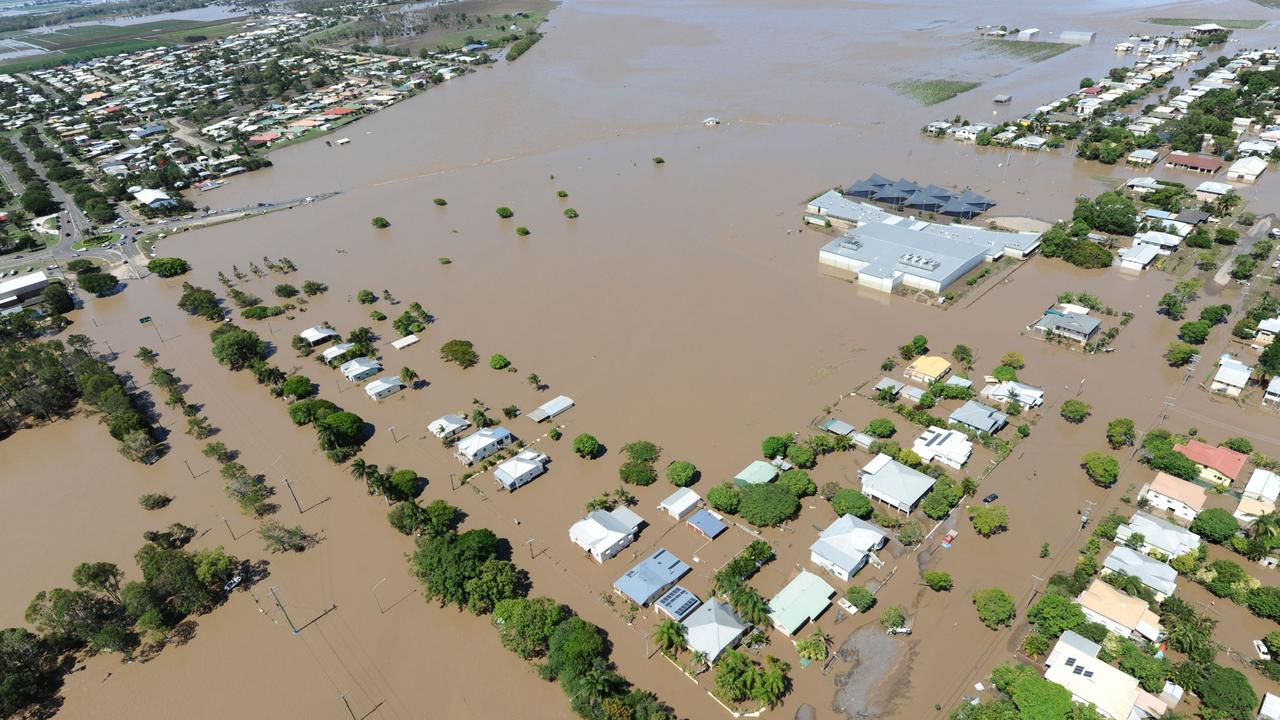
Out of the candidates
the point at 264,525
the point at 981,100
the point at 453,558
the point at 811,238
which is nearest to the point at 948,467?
the point at 453,558

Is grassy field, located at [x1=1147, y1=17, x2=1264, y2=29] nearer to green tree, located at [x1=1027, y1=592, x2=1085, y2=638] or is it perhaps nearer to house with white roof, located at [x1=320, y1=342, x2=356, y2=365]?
green tree, located at [x1=1027, y1=592, x2=1085, y2=638]

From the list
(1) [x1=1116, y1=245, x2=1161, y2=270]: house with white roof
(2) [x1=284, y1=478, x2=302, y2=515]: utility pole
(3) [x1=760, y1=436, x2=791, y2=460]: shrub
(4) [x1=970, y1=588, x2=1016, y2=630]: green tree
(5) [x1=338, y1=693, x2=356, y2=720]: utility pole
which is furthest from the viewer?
(1) [x1=1116, y1=245, x2=1161, y2=270]: house with white roof

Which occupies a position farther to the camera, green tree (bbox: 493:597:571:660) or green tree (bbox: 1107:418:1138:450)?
green tree (bbox: 1107:418:1138:450)

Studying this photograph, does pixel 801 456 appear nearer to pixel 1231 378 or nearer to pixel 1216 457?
pixel 1216 457

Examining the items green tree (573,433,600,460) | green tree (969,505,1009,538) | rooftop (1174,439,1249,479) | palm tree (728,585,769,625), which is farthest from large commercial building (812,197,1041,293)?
palm tree (728,585,769,625)

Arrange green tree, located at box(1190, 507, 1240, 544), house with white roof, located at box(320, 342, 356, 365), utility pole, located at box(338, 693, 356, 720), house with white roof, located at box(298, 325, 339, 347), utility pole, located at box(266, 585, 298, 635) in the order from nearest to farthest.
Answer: utility pole, located at box(338, 693, 356, 720)
utility pole, located at box(266, 585, 298, 635)
green tree, located at box(1190, 507, 1240, 544)
house with white roof, located at box(320, 342, 356, 365)
house with white roof, located at box(298, 325, 339, 347)

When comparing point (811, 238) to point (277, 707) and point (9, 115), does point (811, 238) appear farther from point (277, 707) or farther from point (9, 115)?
point (9, 115)
